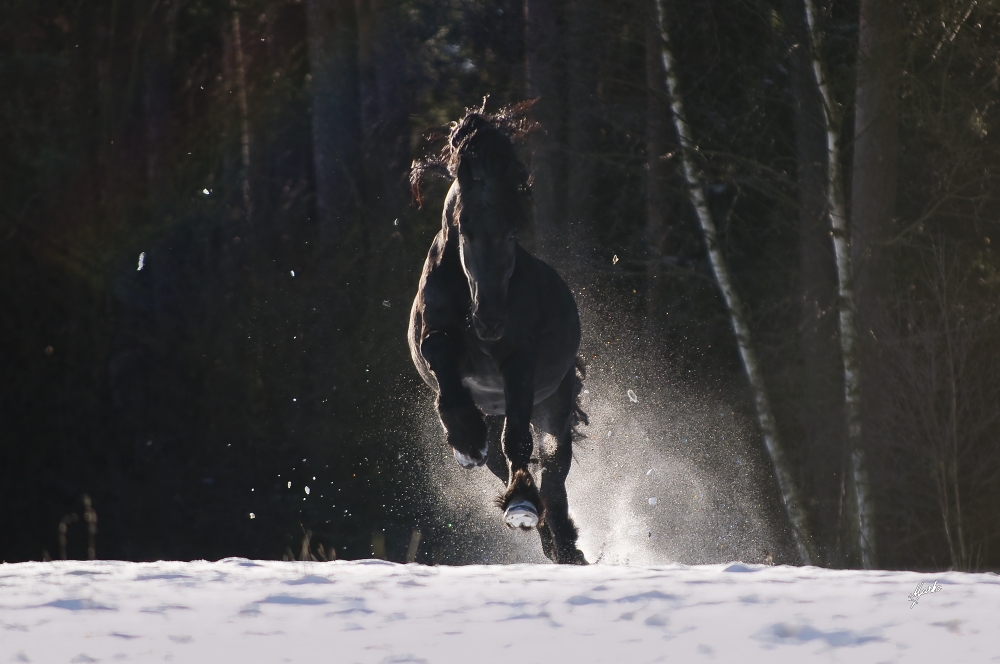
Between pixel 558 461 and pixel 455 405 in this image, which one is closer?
pixel 455 405

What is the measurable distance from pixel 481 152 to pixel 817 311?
7.86m

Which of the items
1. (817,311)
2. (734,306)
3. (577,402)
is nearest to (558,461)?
(577,402)

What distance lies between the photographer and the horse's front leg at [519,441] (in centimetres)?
595

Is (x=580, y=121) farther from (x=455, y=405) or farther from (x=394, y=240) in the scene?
(x=455, y=405)

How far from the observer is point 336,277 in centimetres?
2177

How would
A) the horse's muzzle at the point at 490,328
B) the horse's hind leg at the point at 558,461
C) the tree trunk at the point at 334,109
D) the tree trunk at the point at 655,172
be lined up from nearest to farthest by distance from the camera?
the horse's muzzle at the point at 490,328 < the horse's hind leg at the point at 558,461 < the tree trunk at the point at 655,172 < the tree trunk at the point at 334,109

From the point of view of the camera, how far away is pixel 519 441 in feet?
21.2

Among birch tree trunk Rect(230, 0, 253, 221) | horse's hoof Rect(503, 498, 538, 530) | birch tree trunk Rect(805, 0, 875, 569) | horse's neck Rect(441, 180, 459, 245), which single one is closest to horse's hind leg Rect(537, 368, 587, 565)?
horse's hoof Rect(503, 498, 538, 530)

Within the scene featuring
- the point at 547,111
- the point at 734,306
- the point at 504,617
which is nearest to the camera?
the point at 504,617

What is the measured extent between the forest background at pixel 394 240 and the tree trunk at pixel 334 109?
60 millimetres

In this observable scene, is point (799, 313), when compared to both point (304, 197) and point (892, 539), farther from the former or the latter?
point (304, 197)

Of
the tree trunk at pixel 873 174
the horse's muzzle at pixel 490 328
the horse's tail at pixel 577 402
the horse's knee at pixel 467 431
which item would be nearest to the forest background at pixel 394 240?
the tree trunk at pixel 873 174

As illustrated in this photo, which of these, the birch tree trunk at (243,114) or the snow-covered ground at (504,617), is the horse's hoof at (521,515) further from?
the birch tree trunk at (243,114)

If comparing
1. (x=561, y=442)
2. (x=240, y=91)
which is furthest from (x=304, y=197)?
(x=561, y=442)
